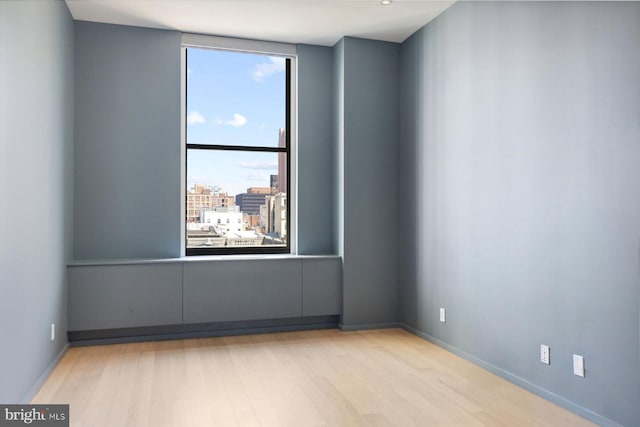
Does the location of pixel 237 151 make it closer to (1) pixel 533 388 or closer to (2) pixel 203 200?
(2) pixel 203 200

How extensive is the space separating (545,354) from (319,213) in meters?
2.53

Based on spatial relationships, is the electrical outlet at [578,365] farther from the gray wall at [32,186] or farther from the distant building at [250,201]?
the distant building at [250,201]

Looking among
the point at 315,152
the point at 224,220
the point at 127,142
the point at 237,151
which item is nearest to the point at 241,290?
the point at 224,220

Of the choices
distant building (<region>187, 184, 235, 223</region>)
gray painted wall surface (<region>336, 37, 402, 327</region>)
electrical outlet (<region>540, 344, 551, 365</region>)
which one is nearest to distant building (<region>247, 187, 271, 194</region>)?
distant building (<region>187, 184, 235, 223</region>)

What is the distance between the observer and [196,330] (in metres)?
4.29

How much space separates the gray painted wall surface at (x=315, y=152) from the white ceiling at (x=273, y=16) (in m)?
0.33

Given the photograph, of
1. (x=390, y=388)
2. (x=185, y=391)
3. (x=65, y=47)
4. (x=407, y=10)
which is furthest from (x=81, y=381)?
(x=407, y=10)

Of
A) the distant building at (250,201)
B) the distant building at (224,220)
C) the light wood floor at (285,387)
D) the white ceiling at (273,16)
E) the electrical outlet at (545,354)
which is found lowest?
the light wood floor at (285,387)

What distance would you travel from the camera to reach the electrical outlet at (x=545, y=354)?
283 centimetres

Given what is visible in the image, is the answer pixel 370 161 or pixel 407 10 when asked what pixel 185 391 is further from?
pixel 407 10
